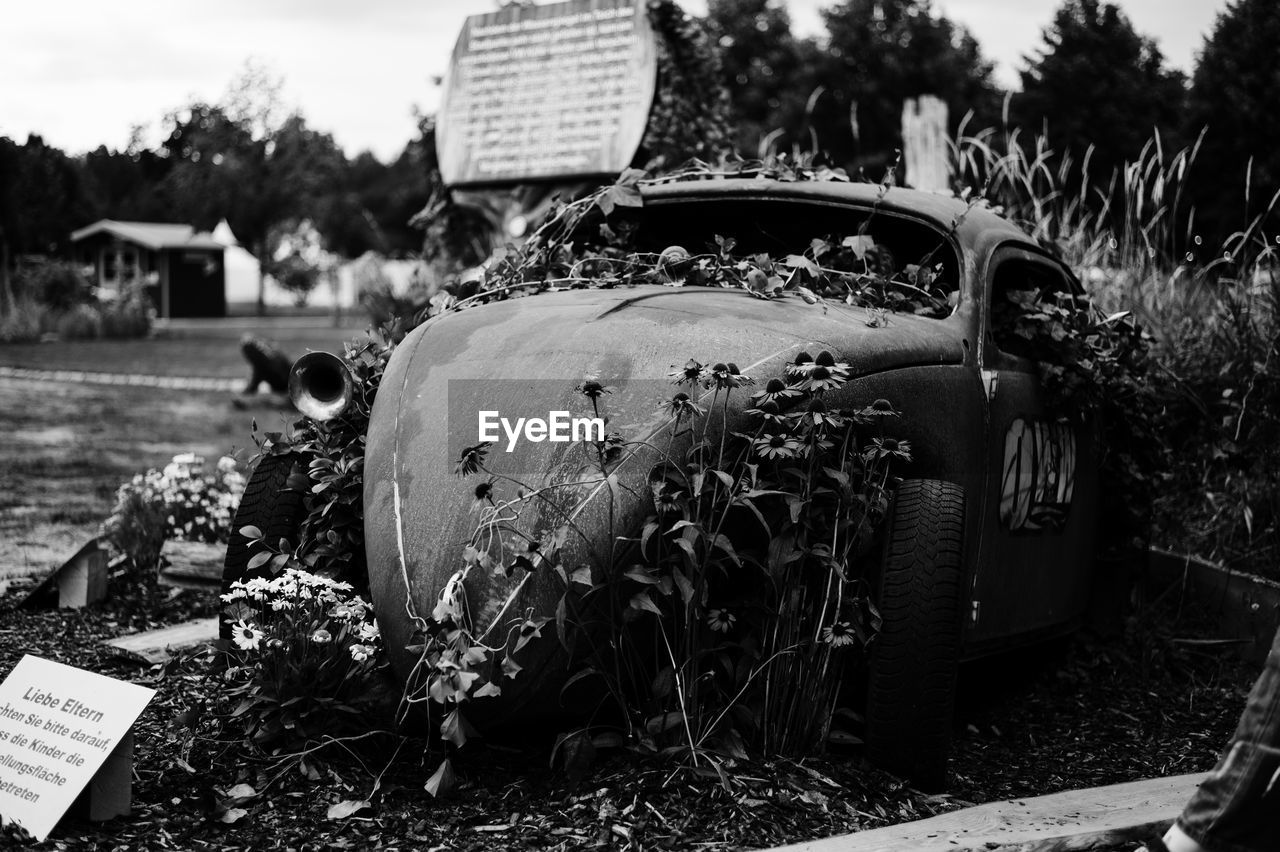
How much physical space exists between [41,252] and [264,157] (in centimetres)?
1628

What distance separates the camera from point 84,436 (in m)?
9.88

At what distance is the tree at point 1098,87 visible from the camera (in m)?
31.5

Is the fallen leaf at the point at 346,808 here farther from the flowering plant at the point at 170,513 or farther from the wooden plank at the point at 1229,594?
the wooden plank at the point at 1229,594

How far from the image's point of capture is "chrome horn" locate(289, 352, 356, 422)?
3.55m

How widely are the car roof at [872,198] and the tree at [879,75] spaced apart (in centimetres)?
3130

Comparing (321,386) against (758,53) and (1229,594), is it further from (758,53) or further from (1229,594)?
(758,53)

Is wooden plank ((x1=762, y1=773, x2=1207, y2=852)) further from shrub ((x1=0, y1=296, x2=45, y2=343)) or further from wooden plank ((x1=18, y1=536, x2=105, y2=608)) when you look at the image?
shrub ((x1=0, y1=296, x2=45, y2=343))

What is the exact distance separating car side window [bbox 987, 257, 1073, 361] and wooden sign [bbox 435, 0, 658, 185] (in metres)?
4.72

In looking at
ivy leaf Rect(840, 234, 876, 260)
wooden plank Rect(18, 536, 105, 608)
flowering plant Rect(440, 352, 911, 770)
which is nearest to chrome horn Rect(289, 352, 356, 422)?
flowering plant Rect(440, 352, 911, 770)

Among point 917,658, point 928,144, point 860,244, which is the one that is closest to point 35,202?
point 928,144

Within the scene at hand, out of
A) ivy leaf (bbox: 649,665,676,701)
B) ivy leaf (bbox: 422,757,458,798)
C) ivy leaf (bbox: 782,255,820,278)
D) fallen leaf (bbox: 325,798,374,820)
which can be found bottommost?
fallen leaf (bbox: 325,798,374,820)

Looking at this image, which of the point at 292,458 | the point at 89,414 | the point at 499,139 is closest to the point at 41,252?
the point at 89,414

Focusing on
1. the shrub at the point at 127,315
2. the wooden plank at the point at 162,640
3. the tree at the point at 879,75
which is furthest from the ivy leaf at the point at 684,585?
the tree at the point at 879,75

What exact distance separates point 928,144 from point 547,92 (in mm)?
2759
